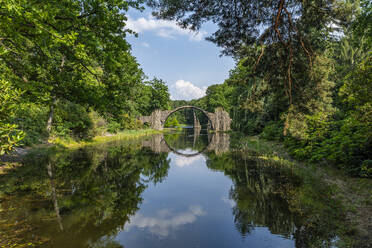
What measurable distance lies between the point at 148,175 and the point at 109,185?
212 cm

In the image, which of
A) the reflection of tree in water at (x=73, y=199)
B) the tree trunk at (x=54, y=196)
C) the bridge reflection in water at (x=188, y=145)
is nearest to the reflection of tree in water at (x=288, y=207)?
the reflection of tree in water at (x=73, y=199)

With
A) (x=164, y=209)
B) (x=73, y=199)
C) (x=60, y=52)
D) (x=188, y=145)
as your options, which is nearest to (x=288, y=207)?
(x=164, y=209)

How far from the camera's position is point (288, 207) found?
18.2 ft

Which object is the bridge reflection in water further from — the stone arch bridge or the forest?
the stone arch bridge

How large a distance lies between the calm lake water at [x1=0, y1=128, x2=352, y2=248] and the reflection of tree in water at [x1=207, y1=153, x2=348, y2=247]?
0.02 m

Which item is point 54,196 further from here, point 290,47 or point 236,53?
point 290,47

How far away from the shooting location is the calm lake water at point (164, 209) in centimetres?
416

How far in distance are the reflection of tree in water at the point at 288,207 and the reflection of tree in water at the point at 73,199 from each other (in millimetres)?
3244

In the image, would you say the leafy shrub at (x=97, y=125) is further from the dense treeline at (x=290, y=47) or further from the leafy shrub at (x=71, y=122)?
the dense treeline at (x=290, y=47)

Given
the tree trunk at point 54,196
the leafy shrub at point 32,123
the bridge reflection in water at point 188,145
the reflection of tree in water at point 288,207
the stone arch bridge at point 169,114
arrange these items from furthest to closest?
the stone arch bridge at point 169,114, the bridge reflection in water at point 188,145, the leafy shrub at point 32,123, the tree trunk at point 54,196, the reflection of tree in water at point 288,207

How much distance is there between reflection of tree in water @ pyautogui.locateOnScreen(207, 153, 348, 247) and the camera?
4.30 metres

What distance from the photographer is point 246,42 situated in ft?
21.0

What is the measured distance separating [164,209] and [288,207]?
354cm

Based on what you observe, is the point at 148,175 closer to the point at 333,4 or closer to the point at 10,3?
the point at 10,3
